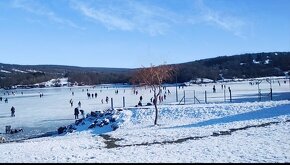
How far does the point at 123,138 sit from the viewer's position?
926 inches

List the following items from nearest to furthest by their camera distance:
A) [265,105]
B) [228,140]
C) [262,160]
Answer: [262,160] → [228,140] → [265,105]

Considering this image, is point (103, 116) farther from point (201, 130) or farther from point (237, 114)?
point (201, 130)

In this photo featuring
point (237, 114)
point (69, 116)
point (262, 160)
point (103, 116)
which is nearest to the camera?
point (262, 160)

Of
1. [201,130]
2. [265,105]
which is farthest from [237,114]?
[201,130]

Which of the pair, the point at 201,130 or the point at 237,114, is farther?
the point at 237,114

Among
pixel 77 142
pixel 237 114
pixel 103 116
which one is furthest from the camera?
pixel 103 116

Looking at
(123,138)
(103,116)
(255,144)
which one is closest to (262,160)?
(255,144)

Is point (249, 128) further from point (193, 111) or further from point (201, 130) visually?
point (193, 111)

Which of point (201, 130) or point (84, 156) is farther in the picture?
point (201, 130)

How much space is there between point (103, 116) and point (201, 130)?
17.2 metres

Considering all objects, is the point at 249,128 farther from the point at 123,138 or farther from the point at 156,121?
the point at 156,121

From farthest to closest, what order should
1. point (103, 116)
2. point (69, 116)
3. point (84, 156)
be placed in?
1. point (69, 116)
2. point (103, 116)
3. point (84, 156)

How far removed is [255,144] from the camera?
17.3m

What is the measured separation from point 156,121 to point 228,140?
1412 cm
